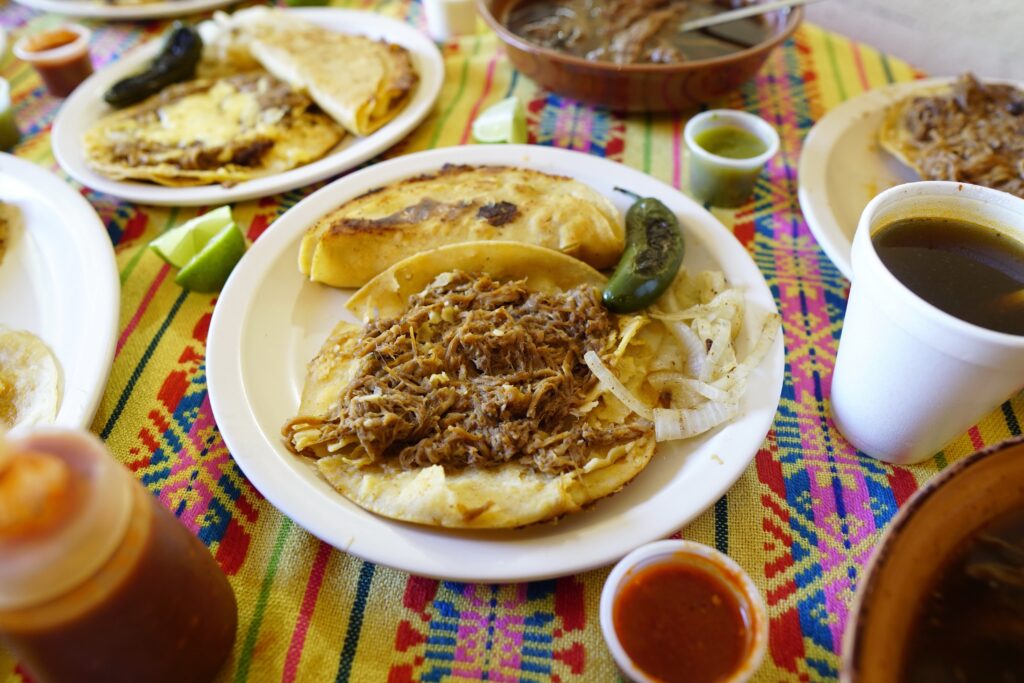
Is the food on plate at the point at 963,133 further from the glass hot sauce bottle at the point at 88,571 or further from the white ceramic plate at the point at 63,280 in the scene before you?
the white ceramic plate at the point at 63,280

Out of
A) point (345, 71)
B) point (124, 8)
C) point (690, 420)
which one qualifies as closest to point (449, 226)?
point (690, 420)

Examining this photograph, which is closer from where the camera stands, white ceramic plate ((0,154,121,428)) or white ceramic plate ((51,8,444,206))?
white ceramic plate ((0,154,121,428))

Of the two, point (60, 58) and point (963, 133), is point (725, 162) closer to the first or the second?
point (963, 133)

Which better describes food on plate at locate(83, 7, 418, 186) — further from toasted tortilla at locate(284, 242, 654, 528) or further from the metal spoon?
the metal spoon

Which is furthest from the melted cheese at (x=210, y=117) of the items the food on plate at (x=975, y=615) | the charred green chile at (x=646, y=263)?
the food on plate at (x=975, y=615)

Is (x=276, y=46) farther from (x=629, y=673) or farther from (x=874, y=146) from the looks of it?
(x=629, y=673)

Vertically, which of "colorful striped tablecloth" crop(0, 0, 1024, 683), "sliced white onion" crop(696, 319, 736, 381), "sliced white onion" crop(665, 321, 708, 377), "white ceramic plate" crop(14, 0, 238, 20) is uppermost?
"white ceramic plate" crop(14, 0, 238, 20)

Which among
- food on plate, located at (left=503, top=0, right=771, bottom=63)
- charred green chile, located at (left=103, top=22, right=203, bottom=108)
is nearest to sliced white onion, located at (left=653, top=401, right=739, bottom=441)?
food on plate, located at (left=503, top=0, right=771, bottom=63)
